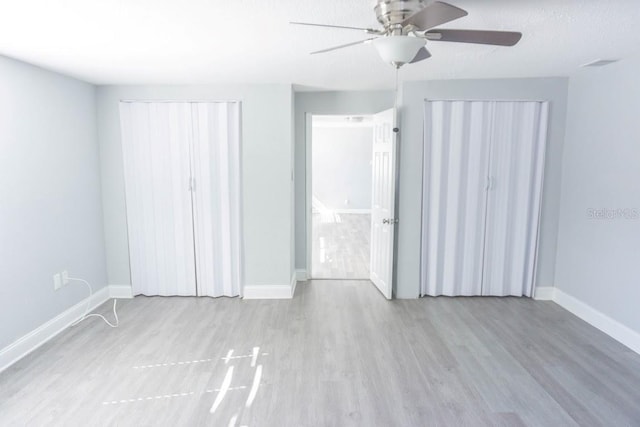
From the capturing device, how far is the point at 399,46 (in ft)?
5.53

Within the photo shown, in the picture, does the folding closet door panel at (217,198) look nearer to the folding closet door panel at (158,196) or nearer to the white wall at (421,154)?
the folding closet door panel at (158,196)

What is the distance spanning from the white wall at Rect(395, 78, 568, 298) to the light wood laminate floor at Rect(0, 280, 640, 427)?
450mm

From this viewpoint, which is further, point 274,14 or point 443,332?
point 443,332

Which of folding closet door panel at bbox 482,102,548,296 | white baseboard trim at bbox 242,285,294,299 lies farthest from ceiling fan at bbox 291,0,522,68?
white baseboard trim at bbox 242,285,294,299

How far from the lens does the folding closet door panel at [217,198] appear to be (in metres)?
3.76

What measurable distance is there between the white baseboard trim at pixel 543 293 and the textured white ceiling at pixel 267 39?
2.16m

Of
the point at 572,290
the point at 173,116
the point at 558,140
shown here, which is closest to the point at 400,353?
the point at 572,290

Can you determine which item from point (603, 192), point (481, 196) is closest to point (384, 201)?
point (481, 196)

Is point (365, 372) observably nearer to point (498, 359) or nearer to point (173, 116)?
→ point (498, 359)

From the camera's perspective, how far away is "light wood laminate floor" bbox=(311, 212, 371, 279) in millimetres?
4910

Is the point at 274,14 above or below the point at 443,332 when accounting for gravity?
above

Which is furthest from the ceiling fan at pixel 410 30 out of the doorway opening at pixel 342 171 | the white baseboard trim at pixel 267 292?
the doorway opening at pixel 342 171

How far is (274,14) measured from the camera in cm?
196

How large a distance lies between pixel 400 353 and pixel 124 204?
10.3 ft
